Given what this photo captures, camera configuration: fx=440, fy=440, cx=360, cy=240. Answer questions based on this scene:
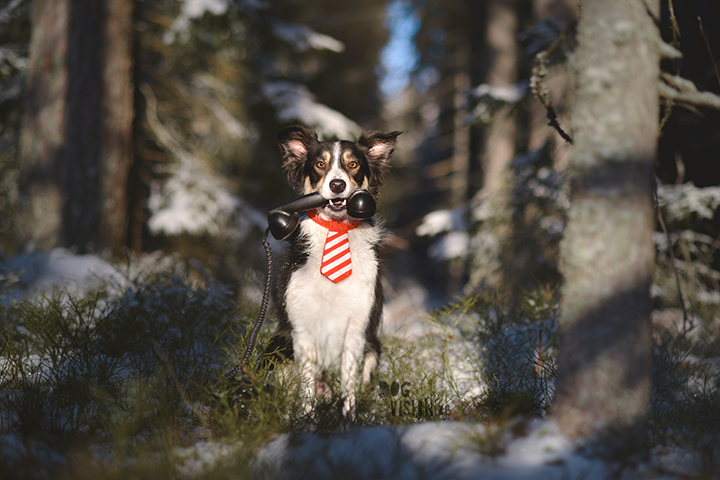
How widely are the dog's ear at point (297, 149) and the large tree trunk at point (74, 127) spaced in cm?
360

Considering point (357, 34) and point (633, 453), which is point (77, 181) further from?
point (357, 34)

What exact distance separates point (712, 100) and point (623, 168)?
761 mm

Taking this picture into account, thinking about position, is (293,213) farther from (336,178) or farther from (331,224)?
(336,178)

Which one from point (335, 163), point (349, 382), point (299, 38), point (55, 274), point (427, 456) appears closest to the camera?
point (427, 456)

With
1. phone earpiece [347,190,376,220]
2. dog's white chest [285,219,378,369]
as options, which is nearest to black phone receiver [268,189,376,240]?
phone earpiece [347,190,376,220]

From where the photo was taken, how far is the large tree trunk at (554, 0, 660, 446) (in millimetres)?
1995

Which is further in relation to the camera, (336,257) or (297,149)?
(297,149)

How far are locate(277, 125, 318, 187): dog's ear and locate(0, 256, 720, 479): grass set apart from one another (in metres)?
1.30

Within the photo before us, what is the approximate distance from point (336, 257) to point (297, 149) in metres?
1.22

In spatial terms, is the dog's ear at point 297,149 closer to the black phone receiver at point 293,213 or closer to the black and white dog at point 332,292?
the black and white dog at point 332,292

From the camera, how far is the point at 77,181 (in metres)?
5.91

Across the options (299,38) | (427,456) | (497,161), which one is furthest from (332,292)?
(299,38)

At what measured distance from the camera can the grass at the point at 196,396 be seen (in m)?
2.01

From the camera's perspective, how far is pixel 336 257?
3057mm
